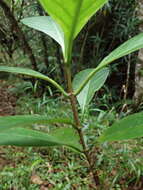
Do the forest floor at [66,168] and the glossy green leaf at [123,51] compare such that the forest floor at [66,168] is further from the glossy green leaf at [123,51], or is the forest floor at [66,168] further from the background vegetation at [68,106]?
the glossy green leaf at [123,51]

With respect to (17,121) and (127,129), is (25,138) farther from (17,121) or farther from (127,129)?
(127,129)

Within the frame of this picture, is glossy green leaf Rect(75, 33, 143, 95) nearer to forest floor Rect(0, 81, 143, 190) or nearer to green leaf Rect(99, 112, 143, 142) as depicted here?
green leaf Rect(99, 112, 143, 142)

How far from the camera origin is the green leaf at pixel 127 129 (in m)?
0.48

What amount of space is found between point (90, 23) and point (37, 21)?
252 centimetres

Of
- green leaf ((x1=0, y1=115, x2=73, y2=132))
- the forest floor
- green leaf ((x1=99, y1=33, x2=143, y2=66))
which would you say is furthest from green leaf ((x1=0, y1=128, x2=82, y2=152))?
the forest floor

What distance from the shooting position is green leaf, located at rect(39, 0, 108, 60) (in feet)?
1.22

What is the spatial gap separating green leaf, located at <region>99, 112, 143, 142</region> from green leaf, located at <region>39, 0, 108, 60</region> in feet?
0.63

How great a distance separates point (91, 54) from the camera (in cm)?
335

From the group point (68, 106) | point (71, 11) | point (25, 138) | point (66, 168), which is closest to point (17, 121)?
point (25, 138)

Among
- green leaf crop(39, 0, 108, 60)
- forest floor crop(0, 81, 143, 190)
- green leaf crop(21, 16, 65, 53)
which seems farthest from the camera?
forest floor crop(0, 81, 143, 190)

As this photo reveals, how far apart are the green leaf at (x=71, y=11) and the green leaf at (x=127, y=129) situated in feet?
0.63

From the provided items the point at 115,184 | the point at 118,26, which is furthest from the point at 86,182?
the point at 118,26

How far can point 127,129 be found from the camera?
49 cm

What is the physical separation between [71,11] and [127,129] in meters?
0.24
